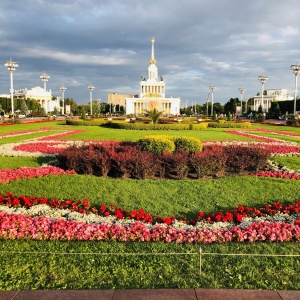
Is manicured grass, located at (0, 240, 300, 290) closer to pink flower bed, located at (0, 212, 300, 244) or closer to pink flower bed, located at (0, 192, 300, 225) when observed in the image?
pink flower bed, located at (0, 212, 300, 244)

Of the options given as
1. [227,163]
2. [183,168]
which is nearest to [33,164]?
[183,168]

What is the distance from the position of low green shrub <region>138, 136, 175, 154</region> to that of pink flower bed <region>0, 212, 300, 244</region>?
5.49m

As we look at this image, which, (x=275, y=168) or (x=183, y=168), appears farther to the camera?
(x=275, y=168)

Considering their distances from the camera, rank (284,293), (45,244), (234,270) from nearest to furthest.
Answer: (284,293) < (234,270) < (45,244)

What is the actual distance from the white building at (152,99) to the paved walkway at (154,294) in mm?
77683

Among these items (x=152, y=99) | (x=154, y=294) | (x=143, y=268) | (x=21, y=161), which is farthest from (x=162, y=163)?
(x=152, y=99)

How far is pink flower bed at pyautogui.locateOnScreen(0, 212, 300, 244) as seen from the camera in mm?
4973

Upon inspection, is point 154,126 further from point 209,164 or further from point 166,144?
point 209,164

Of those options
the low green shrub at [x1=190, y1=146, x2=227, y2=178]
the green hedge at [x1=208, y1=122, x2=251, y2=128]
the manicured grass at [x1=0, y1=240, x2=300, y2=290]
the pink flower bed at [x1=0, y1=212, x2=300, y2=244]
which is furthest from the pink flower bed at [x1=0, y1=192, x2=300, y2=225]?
the green hedge at [x1=208, y1=122, x2=251, y2=128]

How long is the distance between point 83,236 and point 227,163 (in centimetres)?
589

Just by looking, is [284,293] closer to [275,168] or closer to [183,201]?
[183,201]

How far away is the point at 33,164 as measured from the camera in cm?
1116

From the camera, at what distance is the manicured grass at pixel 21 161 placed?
1091 cm

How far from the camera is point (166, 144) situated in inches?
416
